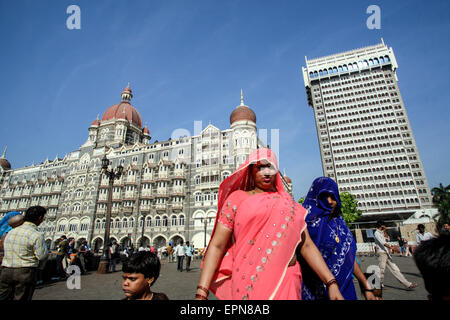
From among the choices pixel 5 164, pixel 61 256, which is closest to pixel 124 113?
pixel 5 164

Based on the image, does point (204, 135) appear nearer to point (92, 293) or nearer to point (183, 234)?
point (183, 234)

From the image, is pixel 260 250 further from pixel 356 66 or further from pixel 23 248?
pixel 356 66

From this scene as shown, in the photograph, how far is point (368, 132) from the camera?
57.9 metres

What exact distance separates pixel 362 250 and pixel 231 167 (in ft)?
53.0

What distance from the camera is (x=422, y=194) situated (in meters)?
48.8

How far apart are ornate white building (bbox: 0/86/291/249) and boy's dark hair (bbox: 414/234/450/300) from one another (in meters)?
25.3

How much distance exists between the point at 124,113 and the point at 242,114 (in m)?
24.4

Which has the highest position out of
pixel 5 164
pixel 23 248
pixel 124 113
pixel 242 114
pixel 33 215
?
pixel 124 113

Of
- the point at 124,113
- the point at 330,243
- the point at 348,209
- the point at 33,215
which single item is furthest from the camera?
the point at 124,113

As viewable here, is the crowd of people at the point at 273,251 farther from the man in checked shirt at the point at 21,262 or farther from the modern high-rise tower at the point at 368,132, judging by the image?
the modern high-rise tower at the point at 368,132

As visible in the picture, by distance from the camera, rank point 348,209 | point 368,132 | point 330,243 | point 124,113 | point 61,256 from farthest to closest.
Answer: point 368,132 < point 124,113 < point 348,209 < point 61,256 < point 330,243

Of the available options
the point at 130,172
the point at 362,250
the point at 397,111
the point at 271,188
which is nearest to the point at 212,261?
the point at 271,188

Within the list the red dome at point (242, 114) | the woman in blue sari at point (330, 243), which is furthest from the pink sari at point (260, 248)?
the red dome at point (242, 114)

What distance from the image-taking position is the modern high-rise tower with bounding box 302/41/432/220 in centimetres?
5094
